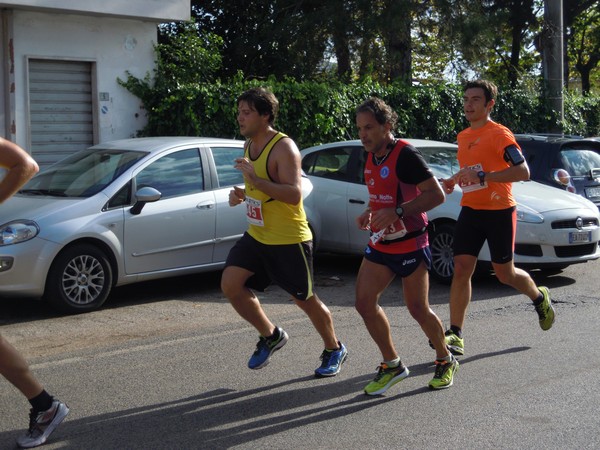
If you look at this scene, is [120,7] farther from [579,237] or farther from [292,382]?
[292,382]

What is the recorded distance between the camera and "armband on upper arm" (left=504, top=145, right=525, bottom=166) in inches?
251

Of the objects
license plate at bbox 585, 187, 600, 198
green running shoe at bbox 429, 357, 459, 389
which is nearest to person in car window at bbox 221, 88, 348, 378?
green running shoe at bbox 429, 357, 459, 389

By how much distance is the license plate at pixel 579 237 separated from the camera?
9453mm

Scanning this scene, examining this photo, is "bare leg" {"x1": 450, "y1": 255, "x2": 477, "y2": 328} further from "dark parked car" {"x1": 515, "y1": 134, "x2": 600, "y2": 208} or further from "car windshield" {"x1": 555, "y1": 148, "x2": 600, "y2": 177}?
"car windshield" {"x1": 555, "y1": 148, "x2": 600, "y2": 177}

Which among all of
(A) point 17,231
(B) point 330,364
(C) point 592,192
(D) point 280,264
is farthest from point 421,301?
(C) point 592,192

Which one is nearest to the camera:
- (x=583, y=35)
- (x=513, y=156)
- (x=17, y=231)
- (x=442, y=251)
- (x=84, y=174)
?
(x=513, y=156)

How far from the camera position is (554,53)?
18.3 meters

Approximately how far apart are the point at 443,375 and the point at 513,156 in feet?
5.40

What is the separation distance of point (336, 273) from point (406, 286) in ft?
16.4

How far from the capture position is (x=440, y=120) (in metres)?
18.0

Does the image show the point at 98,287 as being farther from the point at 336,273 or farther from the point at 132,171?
the point at 336,273

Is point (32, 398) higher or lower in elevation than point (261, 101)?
lower

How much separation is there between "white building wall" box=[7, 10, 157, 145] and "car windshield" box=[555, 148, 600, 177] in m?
6.99

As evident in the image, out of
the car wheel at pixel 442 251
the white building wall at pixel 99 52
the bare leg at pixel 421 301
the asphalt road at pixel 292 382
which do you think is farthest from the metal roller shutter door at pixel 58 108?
the bare leg at pixel 421 301
